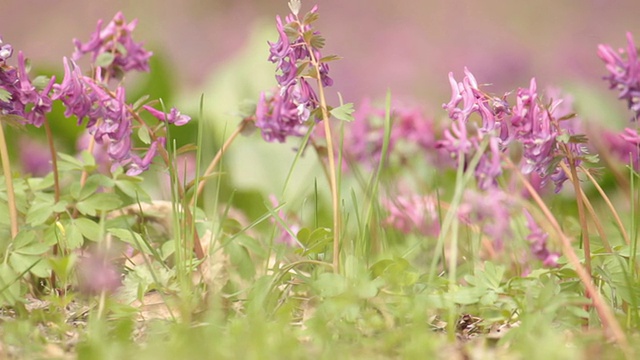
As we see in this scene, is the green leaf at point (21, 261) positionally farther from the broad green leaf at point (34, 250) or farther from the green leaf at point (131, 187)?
the green leaf at point (131, 187)

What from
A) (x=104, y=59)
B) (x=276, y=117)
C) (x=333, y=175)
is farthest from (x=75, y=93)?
(x=333, y=175)

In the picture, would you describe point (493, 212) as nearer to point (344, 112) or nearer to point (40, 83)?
point (344, 112)

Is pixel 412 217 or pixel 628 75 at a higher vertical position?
pixel 628 75

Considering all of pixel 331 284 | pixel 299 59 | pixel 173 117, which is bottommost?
pixel 331 284

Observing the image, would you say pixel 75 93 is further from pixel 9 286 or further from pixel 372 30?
pixel 372 30

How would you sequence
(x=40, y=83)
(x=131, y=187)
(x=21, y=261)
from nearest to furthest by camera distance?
1. (x=21, y=261)
2. (x=40, y=83)
3. (x=131, y=187)

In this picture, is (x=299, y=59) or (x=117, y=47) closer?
(x=299, y=59)

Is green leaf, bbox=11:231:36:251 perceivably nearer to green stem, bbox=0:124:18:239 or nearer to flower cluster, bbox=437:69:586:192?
green stem, bbox=0:124:18:239

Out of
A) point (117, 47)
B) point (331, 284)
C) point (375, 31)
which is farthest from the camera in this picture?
point (375, 31)
